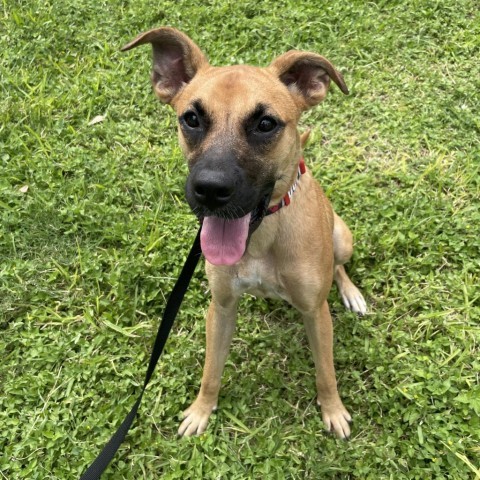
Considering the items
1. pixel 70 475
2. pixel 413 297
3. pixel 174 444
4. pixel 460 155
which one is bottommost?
pixel 70 475

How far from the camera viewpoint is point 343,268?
4066 mm

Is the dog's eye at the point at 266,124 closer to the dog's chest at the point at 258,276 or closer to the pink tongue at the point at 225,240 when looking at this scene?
the pink tongue at the point at 225,240

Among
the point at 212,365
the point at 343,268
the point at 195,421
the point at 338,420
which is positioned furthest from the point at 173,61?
the point at 338,420

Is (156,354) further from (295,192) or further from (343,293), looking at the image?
(343,293)

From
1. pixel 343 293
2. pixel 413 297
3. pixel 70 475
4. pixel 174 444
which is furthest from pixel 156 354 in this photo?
pixel 413 297

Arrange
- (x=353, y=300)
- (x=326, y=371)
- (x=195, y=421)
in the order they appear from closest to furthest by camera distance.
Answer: (x=326, y=371) < (x=195, y=421) < (x=353, y=300)

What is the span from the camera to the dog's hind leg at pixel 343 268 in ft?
12.2

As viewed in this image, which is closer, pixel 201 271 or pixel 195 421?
pixel 195 421

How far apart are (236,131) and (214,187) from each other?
0.38 m

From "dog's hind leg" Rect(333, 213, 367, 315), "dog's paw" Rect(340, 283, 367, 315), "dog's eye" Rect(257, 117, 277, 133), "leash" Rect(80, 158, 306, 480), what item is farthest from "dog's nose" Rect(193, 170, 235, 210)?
"dog's paw" Rect(340, 283, 367, 315)

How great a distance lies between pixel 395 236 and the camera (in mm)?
4141

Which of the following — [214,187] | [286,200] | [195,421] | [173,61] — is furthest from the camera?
[195,421]

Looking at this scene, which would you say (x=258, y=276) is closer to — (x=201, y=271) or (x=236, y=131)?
(x=236, y=131)

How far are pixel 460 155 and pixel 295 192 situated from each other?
238 centimetres
